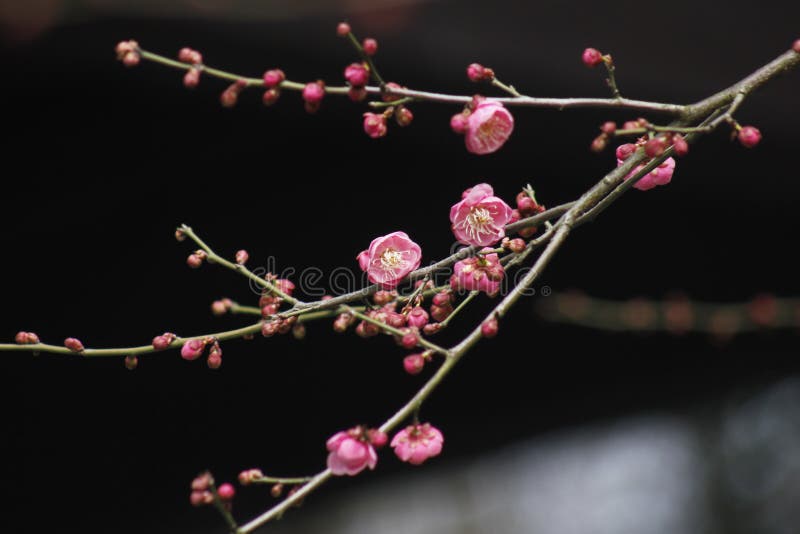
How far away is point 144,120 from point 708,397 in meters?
2.27

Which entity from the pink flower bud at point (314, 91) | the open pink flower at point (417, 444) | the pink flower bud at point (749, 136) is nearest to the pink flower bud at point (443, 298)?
the open pink flower at point (417, 444)

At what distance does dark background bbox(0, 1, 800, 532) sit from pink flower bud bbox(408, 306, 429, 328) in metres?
0.73

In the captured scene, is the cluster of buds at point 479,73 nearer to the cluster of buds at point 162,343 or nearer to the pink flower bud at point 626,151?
the pink flower bud at point 626,151

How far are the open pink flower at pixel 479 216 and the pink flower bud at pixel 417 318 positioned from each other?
0.09 m

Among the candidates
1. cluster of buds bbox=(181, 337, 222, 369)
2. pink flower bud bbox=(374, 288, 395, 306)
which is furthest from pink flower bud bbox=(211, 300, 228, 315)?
pink flower bud bbox=(374, 288, 395, 306)

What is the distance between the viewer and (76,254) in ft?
5.87

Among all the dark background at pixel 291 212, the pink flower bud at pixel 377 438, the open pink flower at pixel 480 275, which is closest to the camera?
the pink flower bud at pixel 377 438

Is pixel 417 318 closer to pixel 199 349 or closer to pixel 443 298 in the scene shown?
pixel 443 298

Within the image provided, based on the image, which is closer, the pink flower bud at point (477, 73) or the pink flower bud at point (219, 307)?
the pink flower bud at point (477, 73)

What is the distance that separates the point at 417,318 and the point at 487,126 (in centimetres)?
21

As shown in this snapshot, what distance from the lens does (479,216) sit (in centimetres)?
89

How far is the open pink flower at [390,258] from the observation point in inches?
34.4

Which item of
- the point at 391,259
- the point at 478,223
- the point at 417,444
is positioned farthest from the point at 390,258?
the point at 417,444

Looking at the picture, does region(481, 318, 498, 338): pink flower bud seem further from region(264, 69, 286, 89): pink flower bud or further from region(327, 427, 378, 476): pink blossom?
region(264, 69, 286, 89): pink flower bud
